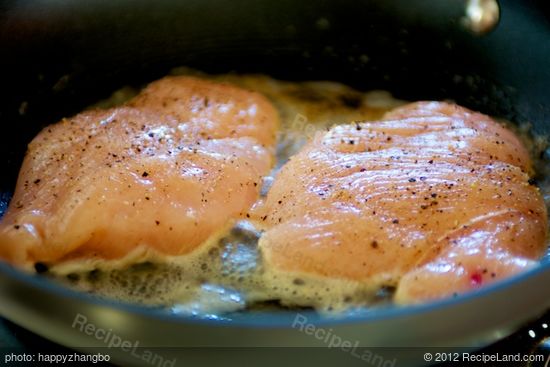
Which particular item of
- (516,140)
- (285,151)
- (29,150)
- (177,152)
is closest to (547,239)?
(516,140)

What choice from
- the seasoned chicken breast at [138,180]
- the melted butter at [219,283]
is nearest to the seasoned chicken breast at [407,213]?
the melted butter at [219,283]

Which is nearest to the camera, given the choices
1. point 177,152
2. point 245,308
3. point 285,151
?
point 245,308

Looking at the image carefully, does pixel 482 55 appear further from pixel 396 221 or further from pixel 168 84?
pixel 168 84

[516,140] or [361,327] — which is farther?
[516,140]

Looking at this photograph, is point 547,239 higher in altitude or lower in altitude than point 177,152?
lower

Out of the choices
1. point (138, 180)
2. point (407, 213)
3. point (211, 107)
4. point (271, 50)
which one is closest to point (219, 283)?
point (138, 180)

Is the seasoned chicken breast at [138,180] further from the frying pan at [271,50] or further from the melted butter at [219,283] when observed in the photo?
the frying pan at [271,50]

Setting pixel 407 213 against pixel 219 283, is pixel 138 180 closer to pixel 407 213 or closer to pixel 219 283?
pixel 219 283
